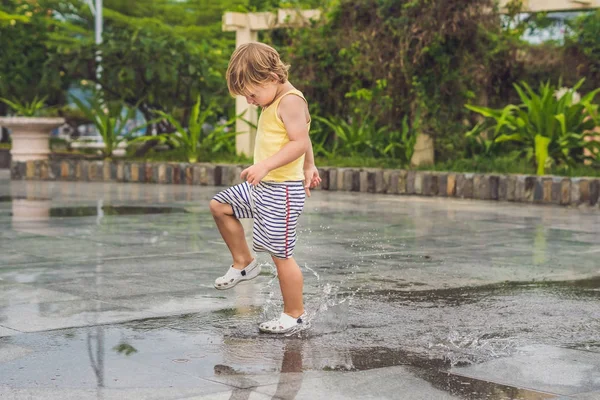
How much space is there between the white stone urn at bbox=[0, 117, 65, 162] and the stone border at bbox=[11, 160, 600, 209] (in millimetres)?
449

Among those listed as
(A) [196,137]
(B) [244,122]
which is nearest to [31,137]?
(A) [196,137]

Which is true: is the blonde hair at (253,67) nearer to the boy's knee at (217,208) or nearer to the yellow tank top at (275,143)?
the yellow tank top at (275,143)

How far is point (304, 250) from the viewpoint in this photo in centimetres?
733

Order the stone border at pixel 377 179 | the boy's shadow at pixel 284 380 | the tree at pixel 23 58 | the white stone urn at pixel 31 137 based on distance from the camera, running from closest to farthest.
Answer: the boy's shadow at pixel 284 380
the stone border at pixel 377 179
the white stone urn at pixel 31 137
the tree at pixel 23 58

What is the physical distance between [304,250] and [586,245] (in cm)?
211

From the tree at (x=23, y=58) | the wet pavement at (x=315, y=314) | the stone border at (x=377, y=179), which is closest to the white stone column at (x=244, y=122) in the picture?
the stone border at (x=377, y=179)

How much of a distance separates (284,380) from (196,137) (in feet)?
43.1

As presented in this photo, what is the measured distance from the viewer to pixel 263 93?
4430mm

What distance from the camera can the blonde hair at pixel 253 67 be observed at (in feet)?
14.3

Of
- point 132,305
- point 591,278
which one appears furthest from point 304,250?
point 132,305

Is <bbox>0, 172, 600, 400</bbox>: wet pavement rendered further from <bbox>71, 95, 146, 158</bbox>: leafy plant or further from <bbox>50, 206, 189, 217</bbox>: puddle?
<bbox>71, 95, 146, 158</bbox>: leafy plant

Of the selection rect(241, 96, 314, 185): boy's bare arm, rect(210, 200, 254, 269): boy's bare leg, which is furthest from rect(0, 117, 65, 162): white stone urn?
rect(241, 96, 314, 185): boy's bare arm

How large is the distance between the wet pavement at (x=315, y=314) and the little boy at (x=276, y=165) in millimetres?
227

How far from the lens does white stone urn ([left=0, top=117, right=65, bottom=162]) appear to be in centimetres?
1720
